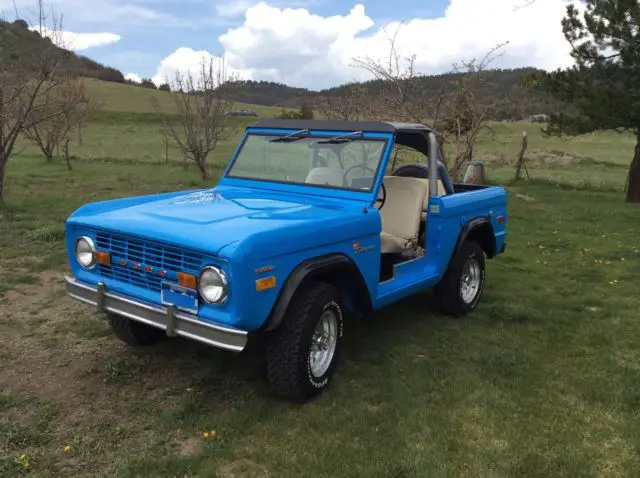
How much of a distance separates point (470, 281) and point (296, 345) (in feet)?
9.44

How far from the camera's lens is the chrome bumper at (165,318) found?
3.19 metres

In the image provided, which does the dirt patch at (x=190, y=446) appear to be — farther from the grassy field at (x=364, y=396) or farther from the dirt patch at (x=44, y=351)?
the dirt patch at (x=44, y=351)

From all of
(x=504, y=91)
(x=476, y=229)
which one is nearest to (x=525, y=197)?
(x=504, y=91)

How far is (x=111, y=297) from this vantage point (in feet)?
12.1

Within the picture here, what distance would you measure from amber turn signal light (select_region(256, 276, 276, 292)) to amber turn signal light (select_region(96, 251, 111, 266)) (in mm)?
1157

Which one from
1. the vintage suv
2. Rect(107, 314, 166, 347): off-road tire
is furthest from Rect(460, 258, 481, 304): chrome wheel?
Rect(107, 314, 166, 347): off-road tire

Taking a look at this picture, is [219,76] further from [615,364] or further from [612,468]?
[612,468]

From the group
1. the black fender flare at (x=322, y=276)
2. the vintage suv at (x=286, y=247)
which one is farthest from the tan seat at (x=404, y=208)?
the black fender flare at (x=322, y=276)

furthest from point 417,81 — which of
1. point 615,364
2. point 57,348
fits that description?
point 57,348

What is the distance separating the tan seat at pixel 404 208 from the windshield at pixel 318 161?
73 centimetres

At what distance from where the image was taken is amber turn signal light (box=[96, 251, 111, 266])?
3.73 meters

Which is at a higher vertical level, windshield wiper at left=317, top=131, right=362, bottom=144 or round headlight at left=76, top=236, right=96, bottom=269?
windshield wiper at left=317, top=131, right=362, bottom=144

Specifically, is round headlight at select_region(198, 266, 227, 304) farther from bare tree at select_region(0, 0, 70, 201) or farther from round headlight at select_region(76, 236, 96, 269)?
bare tree at select_region(0, 0, 70, 201)

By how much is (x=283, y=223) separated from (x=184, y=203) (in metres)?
1.06
